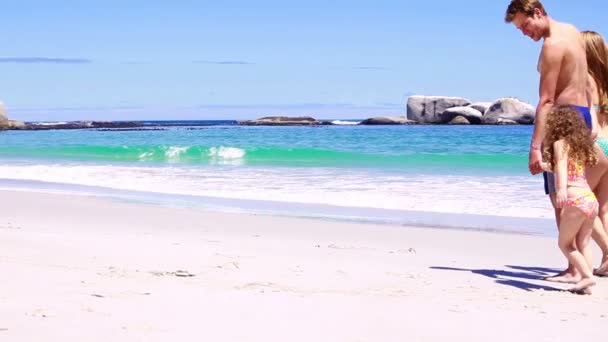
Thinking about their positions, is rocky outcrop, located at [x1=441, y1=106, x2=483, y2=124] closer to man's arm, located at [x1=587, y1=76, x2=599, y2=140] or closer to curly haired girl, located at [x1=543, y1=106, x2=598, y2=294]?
man's arm, located at [x1=587, y1=76, x2=599, y2=140]

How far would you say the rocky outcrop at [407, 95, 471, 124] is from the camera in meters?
79.4

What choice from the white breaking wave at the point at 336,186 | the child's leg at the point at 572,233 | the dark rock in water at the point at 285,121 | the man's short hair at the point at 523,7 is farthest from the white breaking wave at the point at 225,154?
the dark rock in water at the point at 285,121

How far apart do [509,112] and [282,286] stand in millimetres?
69763

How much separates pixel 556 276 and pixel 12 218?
5.50 metres

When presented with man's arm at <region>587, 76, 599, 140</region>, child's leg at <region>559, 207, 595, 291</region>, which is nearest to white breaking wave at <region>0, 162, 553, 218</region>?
man's arm at <region>587, 76, 599, 140</region>

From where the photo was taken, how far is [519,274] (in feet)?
18.0

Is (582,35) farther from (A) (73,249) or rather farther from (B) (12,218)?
(B) (12,218)

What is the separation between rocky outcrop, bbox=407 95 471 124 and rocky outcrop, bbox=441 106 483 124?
0.74 feet

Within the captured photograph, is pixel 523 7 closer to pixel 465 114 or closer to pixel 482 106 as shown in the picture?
pixel 465 114

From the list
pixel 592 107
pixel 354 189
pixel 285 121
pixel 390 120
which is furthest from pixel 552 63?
pixel 285 121

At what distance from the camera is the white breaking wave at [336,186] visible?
10.2 m

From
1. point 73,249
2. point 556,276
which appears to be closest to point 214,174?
point 73,249

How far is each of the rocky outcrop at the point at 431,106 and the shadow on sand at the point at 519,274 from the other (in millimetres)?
72725

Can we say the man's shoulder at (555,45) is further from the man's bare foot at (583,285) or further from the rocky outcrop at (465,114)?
the rocky outcrop at (465,114)
